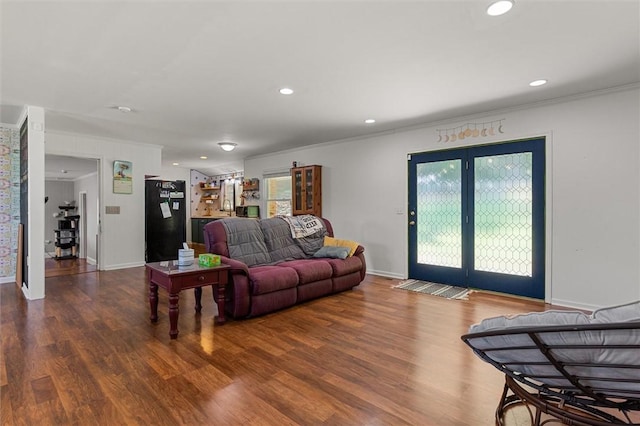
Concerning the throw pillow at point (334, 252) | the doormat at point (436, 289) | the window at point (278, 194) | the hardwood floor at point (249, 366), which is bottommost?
the hardwood floor at point (249, 366)

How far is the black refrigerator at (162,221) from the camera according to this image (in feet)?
21.1

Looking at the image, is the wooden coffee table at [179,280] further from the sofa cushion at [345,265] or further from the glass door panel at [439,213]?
the glass door panel at [439,213]

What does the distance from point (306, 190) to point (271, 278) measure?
126 inches

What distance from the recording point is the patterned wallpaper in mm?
4773

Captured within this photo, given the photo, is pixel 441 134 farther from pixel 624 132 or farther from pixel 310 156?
pixel 310 156

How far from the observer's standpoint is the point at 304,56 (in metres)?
2.69

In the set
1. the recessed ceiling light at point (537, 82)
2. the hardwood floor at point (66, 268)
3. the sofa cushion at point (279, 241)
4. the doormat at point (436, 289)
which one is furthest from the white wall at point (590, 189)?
the hardwood floor at point (66, 268)

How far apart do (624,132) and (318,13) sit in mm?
3552

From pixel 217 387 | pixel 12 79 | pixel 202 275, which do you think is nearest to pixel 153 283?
pixel 202 275

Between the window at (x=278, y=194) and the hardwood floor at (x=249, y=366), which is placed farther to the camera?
the window at (x=278, y=194)

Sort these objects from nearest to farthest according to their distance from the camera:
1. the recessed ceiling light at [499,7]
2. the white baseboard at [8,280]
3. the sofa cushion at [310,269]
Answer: the recessed ceiling light at [499,7]
the sofa cushion at [310,269]
the white baseboard at [8,280]

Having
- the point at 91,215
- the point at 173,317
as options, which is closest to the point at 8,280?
the point at 91,215

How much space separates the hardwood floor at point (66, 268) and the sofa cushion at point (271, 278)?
14.1ft

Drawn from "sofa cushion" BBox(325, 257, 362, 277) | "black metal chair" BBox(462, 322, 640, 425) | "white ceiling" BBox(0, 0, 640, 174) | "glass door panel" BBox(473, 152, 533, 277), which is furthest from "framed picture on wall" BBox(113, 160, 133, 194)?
"black metal chair" BBox(462, 322, 640, 425)
